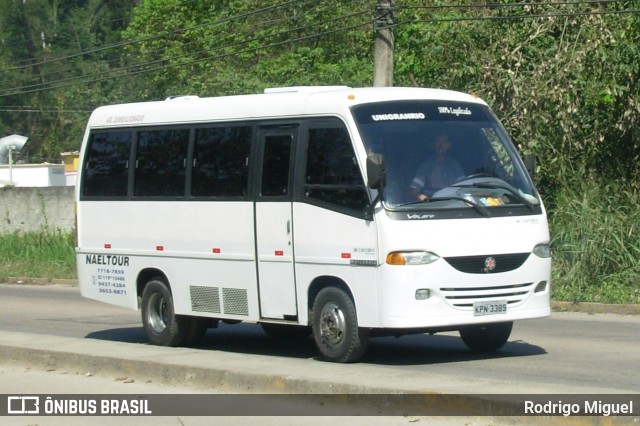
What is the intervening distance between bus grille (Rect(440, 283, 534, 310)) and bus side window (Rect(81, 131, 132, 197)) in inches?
202

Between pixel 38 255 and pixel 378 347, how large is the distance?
21.3 meters

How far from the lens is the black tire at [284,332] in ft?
48.9

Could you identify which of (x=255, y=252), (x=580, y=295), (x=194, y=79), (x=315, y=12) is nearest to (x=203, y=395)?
(x=255, y=252)

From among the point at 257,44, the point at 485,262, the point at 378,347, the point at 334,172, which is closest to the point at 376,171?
the point at 334,172

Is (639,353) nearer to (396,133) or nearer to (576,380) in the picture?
(576,380)

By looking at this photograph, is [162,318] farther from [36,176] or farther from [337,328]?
[36,176]

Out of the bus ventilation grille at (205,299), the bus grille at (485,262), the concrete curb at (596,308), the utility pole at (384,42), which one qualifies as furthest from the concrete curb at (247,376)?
the utility pole at (384,42)

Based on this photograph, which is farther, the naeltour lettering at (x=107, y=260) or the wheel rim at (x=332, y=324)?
the naeltour lettering at (x=107, y=260)

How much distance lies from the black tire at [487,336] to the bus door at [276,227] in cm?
193

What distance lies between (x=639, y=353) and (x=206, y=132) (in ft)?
17.6

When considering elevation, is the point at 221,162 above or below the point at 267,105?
below

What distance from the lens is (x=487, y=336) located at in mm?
12984

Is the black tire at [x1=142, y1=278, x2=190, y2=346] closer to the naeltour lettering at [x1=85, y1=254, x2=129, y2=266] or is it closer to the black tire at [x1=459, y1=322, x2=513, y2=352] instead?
the naeltour lettering at [x1=85, y1=254, x2=129, y2=266]

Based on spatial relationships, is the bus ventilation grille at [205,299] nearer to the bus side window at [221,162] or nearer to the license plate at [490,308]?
the bus side window at [221,162]
